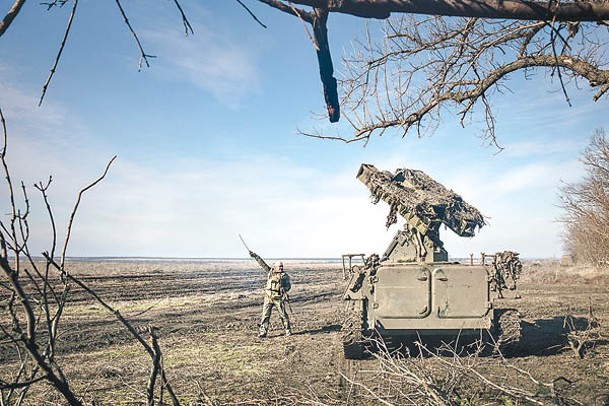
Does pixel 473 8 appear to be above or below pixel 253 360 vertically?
above

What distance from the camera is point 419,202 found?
9.34 metres

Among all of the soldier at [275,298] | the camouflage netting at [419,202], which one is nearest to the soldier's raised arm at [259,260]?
the soldier at [275,298]

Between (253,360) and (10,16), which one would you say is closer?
(10,16)

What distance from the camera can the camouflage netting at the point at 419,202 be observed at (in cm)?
937

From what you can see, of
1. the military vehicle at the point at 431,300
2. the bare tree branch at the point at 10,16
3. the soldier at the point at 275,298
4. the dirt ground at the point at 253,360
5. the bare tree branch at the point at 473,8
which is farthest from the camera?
the soldier at the point at 275,298

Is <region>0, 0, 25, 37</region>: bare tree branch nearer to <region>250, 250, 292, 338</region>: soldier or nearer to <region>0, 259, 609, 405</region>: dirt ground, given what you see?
<region>0, 259, 609, 405</region>: dirt ground

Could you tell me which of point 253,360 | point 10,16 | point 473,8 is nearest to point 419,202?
point 253,360

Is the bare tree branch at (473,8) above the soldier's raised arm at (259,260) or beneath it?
above

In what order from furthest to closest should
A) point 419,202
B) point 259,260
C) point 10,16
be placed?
point 259,260, point 419,202, point 10,16

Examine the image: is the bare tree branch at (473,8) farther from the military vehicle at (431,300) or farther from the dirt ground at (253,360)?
the military vehicle at (431,300)

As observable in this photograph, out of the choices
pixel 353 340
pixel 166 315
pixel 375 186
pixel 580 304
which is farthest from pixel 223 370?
pixel 580 304

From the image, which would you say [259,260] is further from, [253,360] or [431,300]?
[431,300]

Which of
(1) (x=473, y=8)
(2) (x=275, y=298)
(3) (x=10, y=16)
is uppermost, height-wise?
(1) (x=473, y=8)

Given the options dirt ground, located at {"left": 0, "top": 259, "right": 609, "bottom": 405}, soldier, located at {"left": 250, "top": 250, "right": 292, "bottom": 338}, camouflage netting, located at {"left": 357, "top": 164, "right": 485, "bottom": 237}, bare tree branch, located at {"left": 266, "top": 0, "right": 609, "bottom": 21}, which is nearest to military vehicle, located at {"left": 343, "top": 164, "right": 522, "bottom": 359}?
dirt ground, located at {"left": 0, "top": 259, "right": 609, "bottom": 405}
